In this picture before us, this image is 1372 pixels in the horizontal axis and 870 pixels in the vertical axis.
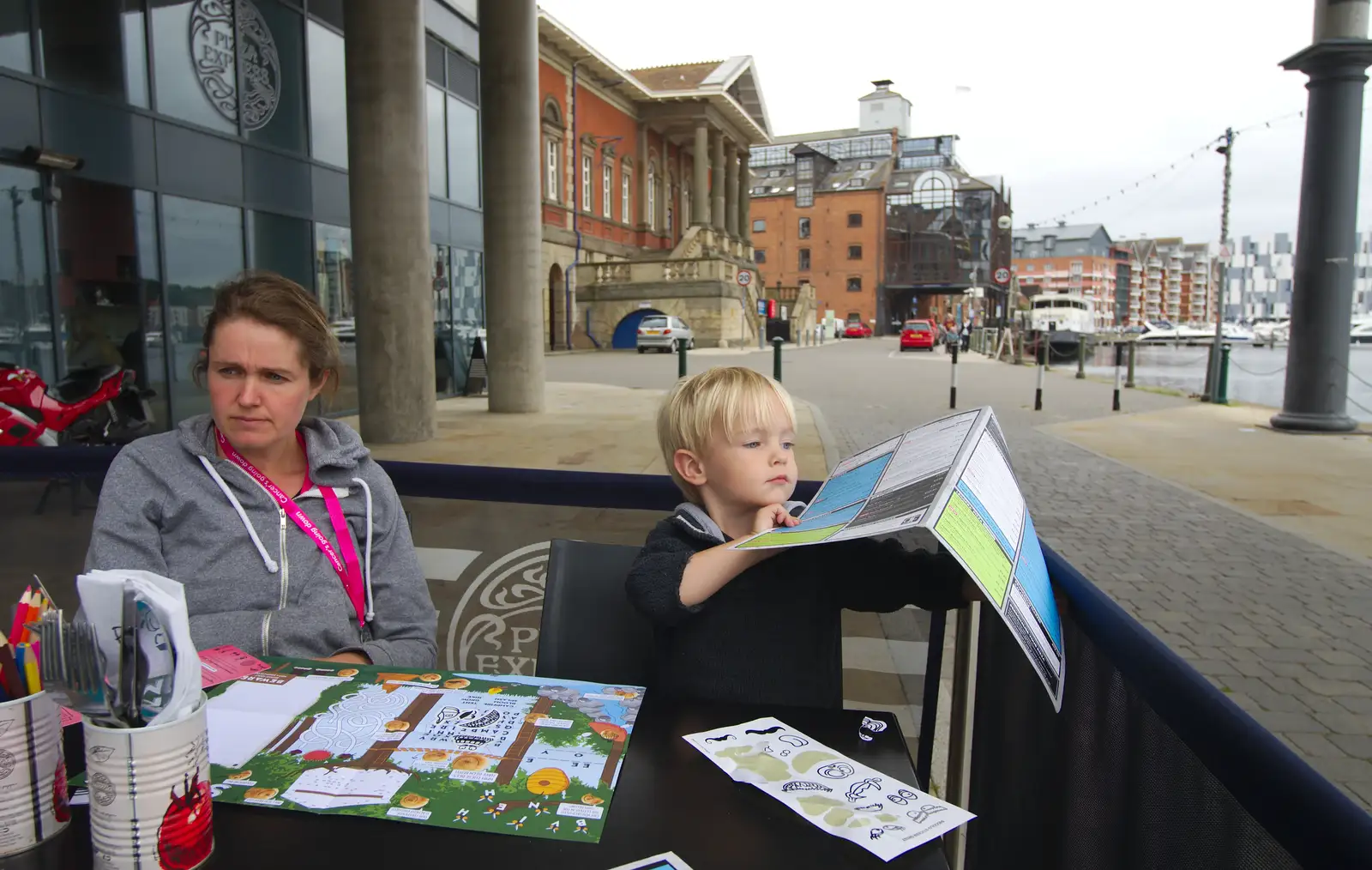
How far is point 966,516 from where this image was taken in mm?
1213

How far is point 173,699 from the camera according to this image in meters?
1.12

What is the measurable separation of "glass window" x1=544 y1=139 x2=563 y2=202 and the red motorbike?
92.9 feet

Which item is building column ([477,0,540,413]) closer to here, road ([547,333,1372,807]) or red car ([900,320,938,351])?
road ([547,333,1372,807])

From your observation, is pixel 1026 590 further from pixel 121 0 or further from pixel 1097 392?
pixel 1097 392

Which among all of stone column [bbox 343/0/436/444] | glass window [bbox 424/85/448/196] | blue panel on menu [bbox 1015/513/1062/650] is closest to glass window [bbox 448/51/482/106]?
glass window [bbox 424/85/448/196]

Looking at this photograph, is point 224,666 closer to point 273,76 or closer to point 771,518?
point 771,518

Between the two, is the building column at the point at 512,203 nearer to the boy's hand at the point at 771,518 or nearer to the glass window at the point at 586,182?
the boy's hand at the point at 771,518

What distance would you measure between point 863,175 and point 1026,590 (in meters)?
82.9

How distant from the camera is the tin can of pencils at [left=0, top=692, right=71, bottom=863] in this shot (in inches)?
47.5

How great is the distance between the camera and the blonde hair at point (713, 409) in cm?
197

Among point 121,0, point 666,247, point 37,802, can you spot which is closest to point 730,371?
point 37,802

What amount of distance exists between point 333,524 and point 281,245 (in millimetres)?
11529

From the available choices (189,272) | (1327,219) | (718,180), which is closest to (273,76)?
(189,272)

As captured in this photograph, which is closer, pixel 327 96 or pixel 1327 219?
pixel 1327 219
